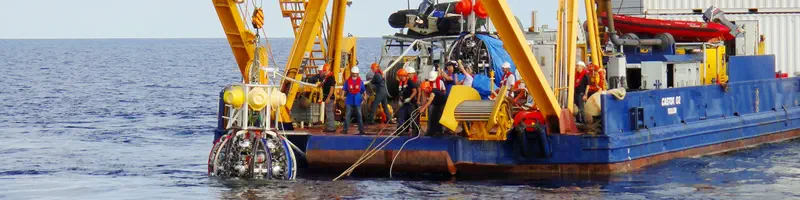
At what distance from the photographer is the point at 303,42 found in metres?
23.5

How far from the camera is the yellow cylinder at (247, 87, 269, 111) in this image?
21.2 metres

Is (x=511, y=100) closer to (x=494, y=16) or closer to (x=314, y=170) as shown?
(x=494, y=16)

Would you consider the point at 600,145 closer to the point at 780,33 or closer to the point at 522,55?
the point at 522,55

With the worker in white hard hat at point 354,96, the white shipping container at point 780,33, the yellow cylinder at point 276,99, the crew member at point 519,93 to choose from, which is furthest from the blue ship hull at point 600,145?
the white shipping container at point 780,33

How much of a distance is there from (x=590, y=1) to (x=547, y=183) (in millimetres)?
3893

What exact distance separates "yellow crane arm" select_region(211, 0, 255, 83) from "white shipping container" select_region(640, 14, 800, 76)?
10145 mm

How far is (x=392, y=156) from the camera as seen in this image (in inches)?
865

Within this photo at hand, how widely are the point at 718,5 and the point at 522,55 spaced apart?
11.4 m

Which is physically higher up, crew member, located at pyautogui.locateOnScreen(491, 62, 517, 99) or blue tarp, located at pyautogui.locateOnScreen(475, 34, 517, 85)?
blue tarp, located at pyautogui.locateOnScreen(475, 34, 517, 85)

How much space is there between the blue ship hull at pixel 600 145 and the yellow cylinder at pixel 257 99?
1505 millimetres

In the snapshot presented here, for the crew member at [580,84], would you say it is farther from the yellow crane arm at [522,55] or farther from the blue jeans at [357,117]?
the blue jeans at [357,117]

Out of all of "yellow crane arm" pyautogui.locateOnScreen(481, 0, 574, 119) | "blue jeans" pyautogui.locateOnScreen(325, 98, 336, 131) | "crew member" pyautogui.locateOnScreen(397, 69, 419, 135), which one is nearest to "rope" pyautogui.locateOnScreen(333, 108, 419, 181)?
"crew member" pyautogui.locateOnScreen(397, 69, 419, 135)

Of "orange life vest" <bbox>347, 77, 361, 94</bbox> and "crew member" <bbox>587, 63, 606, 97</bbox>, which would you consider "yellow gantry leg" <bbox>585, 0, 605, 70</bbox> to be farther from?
"orange life vest" <bbox>347, 77, 361, 94</bbox>

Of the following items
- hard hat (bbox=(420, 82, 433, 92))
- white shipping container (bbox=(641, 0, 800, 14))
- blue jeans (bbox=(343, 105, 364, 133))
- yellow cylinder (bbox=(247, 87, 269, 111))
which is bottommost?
blue jeans (bbox=(343, 105, 364, 133))
